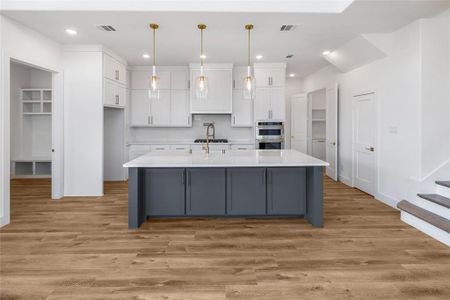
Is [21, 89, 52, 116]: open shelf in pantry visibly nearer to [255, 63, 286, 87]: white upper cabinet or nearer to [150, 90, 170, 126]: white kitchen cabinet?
[150, 90, 170, 126]: white kitchen cabinet

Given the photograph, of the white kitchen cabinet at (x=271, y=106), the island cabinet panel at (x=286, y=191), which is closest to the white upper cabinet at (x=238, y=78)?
the white kitchen cabinet at (x=271, y=106)

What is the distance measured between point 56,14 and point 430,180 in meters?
5.26

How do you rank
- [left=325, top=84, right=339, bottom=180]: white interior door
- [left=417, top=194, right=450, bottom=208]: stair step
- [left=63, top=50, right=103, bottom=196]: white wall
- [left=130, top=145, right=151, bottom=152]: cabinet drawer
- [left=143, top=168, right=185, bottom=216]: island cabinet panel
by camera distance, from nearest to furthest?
[left=417, top=194, right=450, bottom=208]: stair step → [left=143, top=168, right=185, bottom=216]: island cabinet panel → [left=63, top=50, right=103, bottom=196]: white wall → [left=325, top=84, right=339, bottom=180]: white interior door → [left=130, top=145, right=151, bottom=152]: cabinet drawer

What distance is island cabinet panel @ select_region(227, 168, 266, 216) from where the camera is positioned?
3.85 metres

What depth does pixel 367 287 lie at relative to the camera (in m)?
2.32

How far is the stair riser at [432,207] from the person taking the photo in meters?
3.43

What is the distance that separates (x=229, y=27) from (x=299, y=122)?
4.40 m

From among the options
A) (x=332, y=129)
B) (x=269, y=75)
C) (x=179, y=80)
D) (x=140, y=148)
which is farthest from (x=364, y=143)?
(x=140, y=148)

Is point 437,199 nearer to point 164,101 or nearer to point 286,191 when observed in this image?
point 286,191

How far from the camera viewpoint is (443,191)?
12.4ft

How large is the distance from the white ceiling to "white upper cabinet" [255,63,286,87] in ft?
2.51

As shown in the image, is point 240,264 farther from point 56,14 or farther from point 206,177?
point 56,14

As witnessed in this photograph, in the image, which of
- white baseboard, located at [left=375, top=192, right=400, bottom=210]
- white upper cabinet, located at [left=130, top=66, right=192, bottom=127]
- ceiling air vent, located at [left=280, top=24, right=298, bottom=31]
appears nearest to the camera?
ceiling air vent, located at [left=280, top=24, right=298, bottom=31]

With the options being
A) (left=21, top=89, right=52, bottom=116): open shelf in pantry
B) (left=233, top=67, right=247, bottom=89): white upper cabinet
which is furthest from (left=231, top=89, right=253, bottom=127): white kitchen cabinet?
(left=21, top=89, right=52, bottom=116): open shelf in pantry
